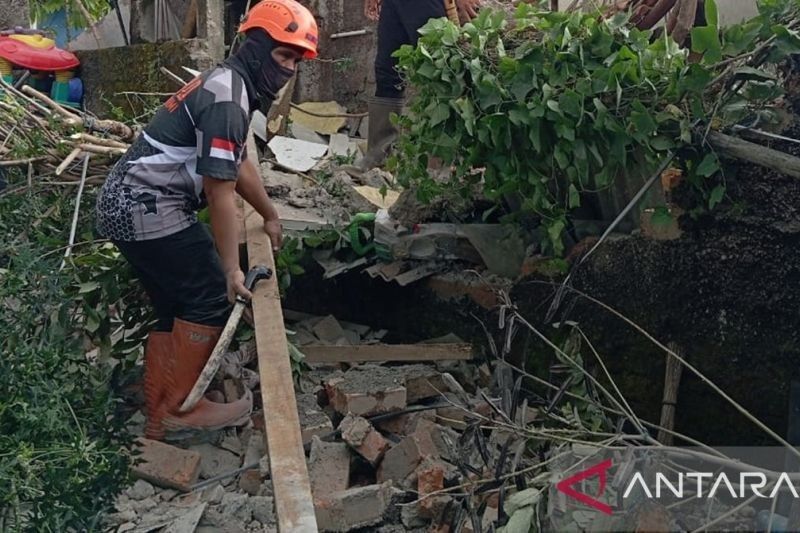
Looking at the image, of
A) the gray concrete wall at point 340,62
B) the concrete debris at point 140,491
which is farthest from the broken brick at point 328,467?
the gray concrete wall at point 340,62

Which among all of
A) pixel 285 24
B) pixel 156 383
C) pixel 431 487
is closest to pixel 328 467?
pixel 431 487

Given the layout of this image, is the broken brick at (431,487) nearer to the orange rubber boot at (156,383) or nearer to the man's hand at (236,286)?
the man's hand at (236,286)

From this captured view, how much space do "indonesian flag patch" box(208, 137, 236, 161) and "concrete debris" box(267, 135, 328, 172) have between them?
8.40ft

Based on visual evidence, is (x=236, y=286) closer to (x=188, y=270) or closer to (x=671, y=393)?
(x=188, y=270)

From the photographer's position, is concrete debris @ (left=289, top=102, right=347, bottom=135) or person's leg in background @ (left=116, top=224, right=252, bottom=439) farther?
concrete debris @ (left=289, top=102, right=347, bottom=135)

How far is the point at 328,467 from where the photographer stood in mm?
3941

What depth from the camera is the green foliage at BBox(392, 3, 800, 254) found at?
3.68 m

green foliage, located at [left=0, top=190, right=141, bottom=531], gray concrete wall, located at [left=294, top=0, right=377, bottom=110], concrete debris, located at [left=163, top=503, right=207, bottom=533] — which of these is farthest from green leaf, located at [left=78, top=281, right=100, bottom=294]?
gray concrete wall, located at [left=294, top=0, right=377, bottom=110]

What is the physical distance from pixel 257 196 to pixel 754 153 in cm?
214

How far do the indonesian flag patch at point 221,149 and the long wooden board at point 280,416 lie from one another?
1.79 ft

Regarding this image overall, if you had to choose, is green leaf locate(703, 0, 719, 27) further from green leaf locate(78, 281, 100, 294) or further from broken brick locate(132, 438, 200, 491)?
green leaf locate(78, 281, 100, 294)

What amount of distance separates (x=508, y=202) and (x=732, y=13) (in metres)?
2.52

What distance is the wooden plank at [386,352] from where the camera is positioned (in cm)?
487

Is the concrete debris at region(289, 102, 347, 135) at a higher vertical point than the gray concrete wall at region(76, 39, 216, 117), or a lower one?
lower
